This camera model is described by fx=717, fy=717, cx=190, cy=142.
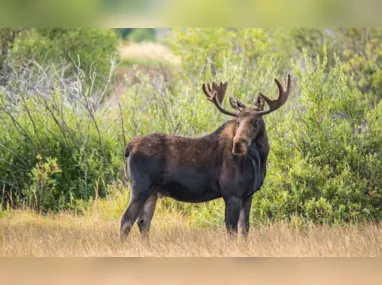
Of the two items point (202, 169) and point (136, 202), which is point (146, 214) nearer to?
point (136, 202)

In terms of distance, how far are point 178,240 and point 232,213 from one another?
538 mm

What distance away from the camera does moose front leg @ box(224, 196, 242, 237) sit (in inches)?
213

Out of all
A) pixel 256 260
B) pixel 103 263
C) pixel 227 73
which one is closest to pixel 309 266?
pixel 256 260

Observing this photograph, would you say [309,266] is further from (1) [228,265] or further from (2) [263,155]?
(2) [263,155]

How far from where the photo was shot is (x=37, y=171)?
823cm

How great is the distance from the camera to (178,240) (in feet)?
18.6

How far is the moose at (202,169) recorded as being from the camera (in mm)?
5402

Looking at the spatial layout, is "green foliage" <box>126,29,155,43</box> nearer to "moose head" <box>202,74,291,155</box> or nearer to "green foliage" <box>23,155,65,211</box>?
"green foliage" <box>23,155,65,211</box>

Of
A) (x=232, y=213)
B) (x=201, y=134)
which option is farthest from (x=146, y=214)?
(x=201, y=134)

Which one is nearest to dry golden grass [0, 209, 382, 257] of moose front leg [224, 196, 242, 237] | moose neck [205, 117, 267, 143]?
moose front leg [224, 196, 242, 237]

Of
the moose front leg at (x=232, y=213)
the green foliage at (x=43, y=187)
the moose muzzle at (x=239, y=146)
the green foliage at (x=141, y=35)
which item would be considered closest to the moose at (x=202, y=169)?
the moose front leg at (x=232, y=213)
